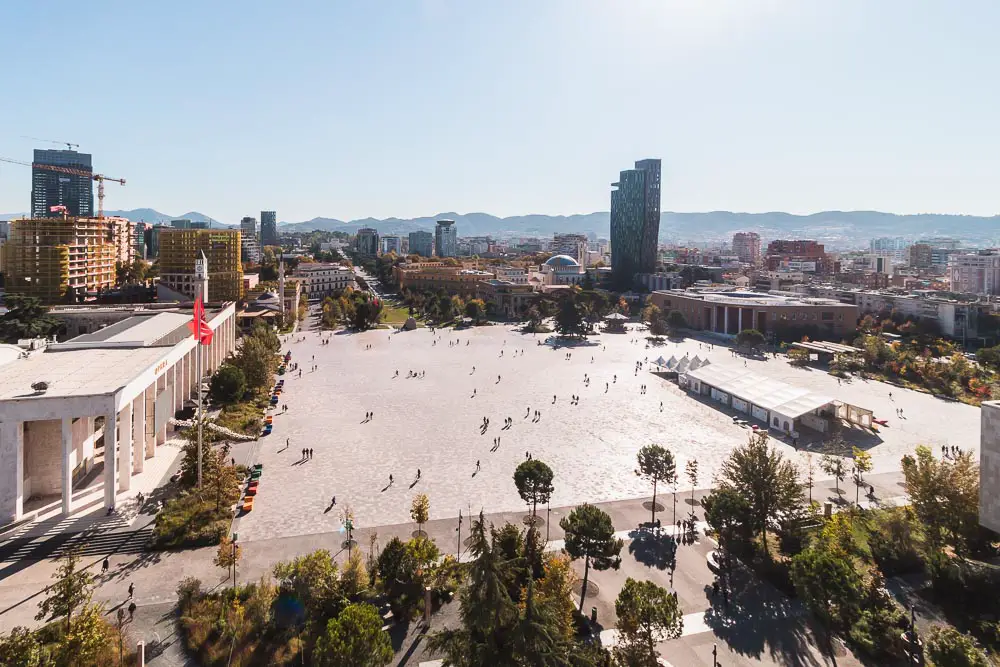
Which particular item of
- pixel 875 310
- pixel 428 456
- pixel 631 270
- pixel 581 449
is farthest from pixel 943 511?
pixel 631 270

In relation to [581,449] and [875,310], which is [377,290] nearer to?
[875,310]

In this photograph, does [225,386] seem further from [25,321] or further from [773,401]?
[773,401]

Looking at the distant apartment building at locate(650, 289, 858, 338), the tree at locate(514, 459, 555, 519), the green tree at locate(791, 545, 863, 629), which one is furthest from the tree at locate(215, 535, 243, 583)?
the distant apartment building at locate(650, 289, 858, 338)

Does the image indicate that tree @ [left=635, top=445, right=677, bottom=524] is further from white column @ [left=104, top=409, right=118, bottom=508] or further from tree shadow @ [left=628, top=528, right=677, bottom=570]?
white column @ [left=104, top=409, right=118, bottom=508]

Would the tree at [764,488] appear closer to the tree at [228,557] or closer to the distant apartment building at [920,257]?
the tree at [228,557]

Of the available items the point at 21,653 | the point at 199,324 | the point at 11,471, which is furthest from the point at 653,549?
the point at 11,471

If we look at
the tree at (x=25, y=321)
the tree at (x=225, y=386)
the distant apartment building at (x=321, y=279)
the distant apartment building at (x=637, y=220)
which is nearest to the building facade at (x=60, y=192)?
the distant apartment building at (x=321, y=279)
